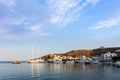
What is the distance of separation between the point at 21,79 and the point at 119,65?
81034 millimetres

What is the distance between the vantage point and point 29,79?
2477 inches

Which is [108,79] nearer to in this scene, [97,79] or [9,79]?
[97,79]

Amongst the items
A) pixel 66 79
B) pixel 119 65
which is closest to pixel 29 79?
pixel 66 79

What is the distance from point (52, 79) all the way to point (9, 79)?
39.7ft

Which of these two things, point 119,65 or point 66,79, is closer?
point 66,79

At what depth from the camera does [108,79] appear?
59594 millimetres

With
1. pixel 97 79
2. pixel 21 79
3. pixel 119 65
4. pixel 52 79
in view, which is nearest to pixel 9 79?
pixel 21 79

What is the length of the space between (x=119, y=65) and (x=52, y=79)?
7724cm

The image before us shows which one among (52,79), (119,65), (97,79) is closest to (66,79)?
(52,79)

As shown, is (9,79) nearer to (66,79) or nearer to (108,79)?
(66,79)

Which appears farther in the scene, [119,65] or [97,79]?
[119,65]

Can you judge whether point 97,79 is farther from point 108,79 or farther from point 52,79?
point 52,79

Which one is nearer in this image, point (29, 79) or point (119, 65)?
point (29, 79)

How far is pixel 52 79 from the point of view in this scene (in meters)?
62.0
